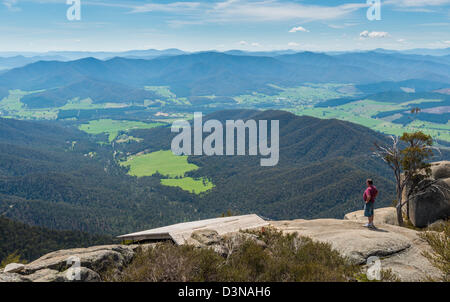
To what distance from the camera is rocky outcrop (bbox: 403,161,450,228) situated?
27828 millimetres

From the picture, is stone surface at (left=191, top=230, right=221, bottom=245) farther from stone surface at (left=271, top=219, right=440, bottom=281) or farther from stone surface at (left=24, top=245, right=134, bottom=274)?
stone surface at (left=271, top=219, right=440, bottom=281)

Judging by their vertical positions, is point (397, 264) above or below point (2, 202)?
above

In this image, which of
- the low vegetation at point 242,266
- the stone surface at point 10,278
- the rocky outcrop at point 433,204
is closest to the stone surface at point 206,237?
the low vegetation at point 242,266

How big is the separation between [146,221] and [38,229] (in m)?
Result: 76.3

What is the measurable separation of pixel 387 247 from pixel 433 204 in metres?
14.3

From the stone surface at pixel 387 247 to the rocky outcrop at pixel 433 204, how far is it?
29.9 ft

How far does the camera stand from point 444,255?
15.0 meters

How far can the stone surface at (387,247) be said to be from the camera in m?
15.6

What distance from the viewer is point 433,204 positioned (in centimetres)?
2812

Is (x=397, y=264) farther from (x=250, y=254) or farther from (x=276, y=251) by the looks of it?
(x=250, y=254)

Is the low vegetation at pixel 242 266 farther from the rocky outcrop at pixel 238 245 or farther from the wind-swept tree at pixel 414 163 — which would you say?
the wind-swept tree at pixel 414 163
